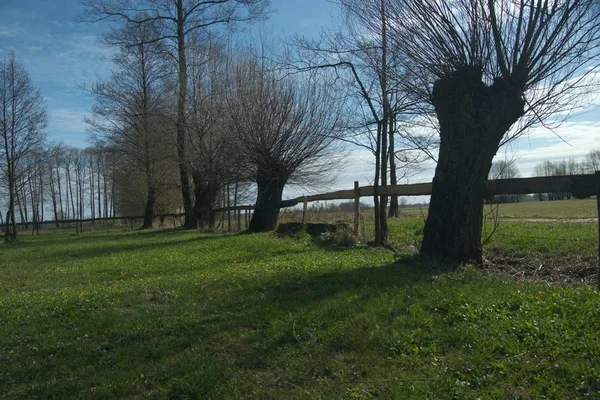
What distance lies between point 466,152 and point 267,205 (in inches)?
521

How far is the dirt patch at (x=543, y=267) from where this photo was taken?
6.77m

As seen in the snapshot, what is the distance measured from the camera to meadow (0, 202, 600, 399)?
147 inches

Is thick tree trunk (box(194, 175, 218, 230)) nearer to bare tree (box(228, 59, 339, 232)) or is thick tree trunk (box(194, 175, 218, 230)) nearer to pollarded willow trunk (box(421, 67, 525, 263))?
bare tree (box(228, 59, 339, 232))

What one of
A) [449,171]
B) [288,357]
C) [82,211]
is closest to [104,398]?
[288,357]

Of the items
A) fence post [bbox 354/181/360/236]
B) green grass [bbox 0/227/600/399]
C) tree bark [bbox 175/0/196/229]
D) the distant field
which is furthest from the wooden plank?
tree bark [bbox 175/0/196/229]

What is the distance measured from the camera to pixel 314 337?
473 centimetres

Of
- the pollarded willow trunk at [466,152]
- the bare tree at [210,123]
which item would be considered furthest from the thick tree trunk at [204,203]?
the pollarded willow trunk at [466,152]

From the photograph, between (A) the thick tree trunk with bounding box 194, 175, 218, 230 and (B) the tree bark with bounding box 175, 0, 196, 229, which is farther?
(A) the thick tree trunk with bounding box 194, 175, 218, 230

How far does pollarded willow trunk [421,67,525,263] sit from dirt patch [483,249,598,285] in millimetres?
609

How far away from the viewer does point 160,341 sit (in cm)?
520

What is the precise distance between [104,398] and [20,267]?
39.7 feet

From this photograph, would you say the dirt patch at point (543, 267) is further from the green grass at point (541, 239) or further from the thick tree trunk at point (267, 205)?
the thick tree trunk at point (267, 205)

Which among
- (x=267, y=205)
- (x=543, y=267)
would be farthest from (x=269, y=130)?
(x=543, y=267)

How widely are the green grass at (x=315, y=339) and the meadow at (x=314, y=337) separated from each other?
0.02 m
